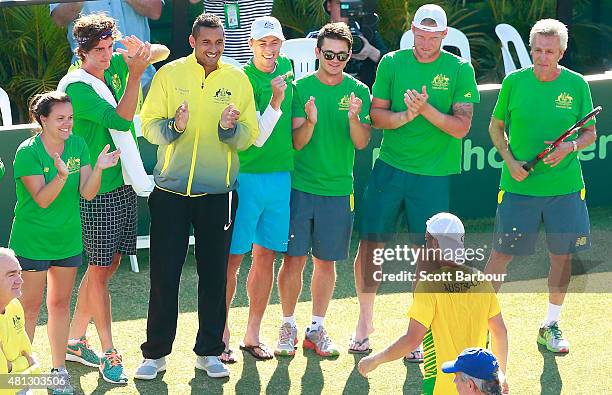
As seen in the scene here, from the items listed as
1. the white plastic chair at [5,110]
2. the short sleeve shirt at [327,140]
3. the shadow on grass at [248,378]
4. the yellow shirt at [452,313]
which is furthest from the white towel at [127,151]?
the white plastic chair at [5,110]

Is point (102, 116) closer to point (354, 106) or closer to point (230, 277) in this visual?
point (230, 277)

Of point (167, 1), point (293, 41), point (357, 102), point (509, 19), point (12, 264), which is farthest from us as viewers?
point (509, 19)

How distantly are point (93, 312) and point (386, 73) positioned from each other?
2.34 m

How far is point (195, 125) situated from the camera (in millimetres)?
7059

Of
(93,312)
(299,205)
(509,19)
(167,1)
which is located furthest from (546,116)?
(509,19)

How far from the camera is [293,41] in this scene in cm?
1074

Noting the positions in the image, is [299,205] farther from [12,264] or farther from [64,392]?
[12,264]

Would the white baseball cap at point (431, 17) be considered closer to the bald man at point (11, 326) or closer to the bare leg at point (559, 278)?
the bare leg at point (559, 278)

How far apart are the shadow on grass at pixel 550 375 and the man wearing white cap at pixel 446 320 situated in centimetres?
169

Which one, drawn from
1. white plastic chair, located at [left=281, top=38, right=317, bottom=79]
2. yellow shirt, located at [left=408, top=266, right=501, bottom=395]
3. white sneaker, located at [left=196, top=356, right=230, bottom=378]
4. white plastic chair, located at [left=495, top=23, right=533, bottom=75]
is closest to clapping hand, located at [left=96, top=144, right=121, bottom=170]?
white sneaker, located at [left=196, top=356, right=230, bottom=378]

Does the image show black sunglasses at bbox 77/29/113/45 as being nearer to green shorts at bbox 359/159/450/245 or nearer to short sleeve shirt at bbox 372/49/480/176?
short sleeve shirt at bbox 372/49/480/176

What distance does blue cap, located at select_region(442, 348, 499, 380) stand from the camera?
472 cm

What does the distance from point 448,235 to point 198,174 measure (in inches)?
75.4

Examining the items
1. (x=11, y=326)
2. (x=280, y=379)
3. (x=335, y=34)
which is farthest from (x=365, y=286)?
(x=11, y=326)
